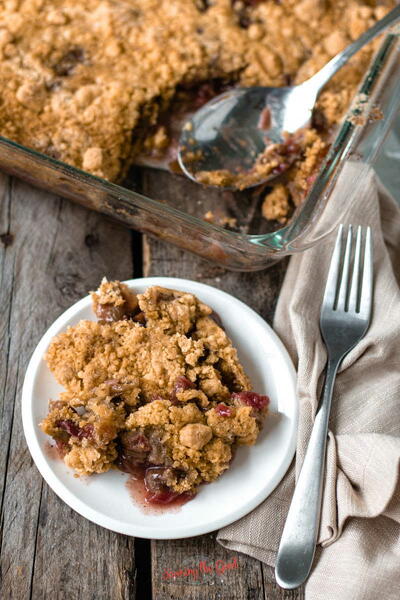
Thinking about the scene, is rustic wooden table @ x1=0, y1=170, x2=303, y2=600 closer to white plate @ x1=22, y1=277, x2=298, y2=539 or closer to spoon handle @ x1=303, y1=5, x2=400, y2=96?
white plate @ x1=22, y1=277, x2=298, y2=539

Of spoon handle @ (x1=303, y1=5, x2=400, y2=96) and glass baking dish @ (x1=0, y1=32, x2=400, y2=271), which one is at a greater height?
spoon handle @ (x1=303, y1=5, x2=400, y2=96)

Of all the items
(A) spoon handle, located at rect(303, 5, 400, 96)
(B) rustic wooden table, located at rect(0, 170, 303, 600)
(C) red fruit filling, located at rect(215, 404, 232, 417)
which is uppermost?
(A) spoon handle, located at rect(303, 5, 400, 96)

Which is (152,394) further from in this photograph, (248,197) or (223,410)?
(248,197)

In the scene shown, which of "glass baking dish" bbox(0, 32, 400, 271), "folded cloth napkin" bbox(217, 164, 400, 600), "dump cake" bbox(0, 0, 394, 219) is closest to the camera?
"folded cloth napkin" bbox(217, 164, 400, 600)

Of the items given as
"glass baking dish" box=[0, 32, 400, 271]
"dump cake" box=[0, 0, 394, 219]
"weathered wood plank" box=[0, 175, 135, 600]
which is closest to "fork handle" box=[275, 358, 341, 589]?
"weathered wood plank" box=[0, 175, 135, 600]

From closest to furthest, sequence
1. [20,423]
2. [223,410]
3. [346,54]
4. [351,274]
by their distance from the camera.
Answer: [223,410], [20,423], [351,274], [346,54]

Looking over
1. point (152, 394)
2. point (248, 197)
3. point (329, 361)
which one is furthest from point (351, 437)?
point (248, 197)
